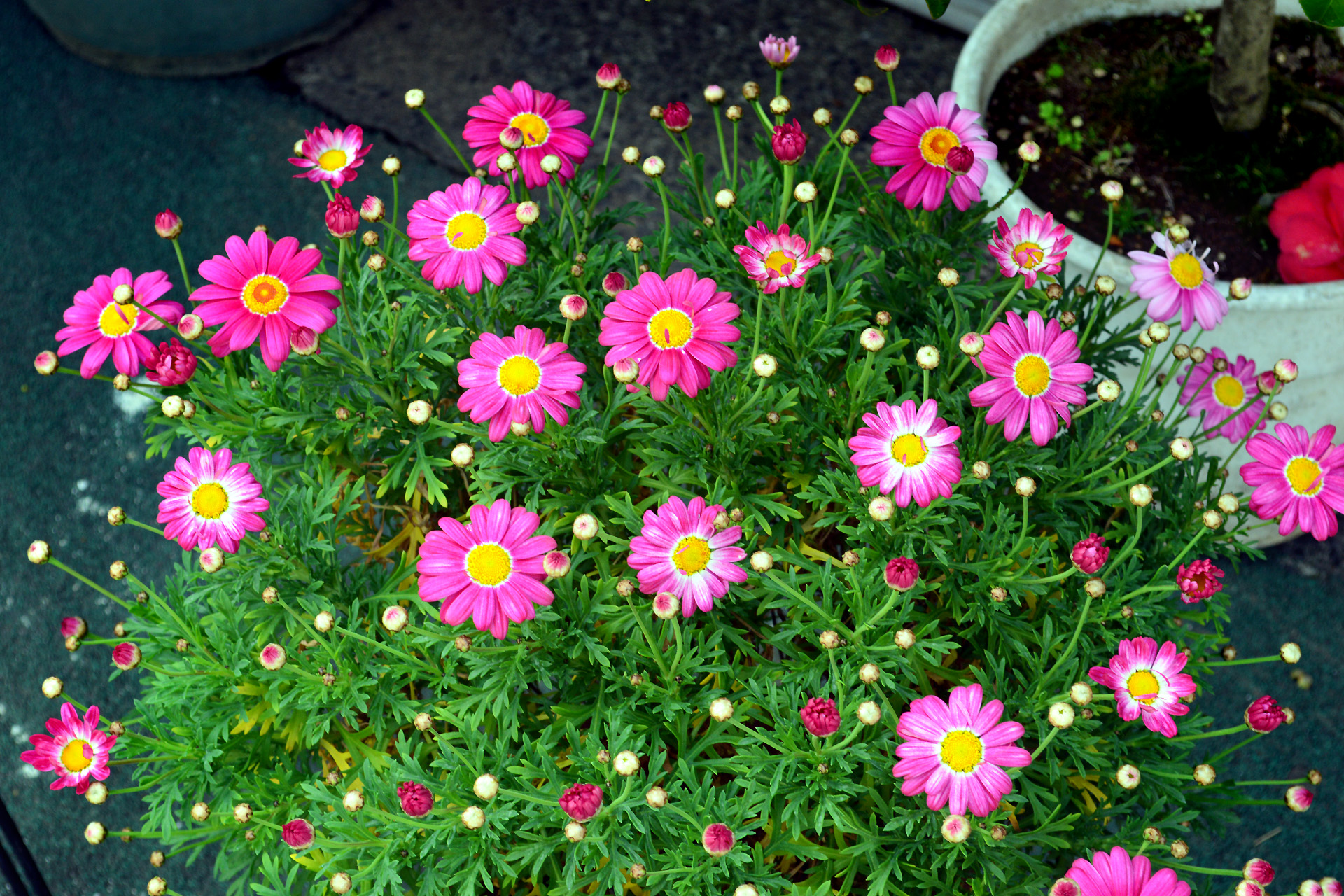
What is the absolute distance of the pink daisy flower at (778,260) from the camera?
89cm

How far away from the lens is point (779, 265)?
902 millimetres

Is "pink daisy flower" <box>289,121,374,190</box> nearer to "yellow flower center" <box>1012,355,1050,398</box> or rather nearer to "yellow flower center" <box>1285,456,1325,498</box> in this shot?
"yellow flower center" <box>1012,355,1050,398</box>

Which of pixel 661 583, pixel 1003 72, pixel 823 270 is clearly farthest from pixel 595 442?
pixel 1003 72

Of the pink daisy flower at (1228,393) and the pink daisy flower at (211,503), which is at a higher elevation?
the pink daisy flower at (1228,393)

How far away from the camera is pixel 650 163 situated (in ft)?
3.13

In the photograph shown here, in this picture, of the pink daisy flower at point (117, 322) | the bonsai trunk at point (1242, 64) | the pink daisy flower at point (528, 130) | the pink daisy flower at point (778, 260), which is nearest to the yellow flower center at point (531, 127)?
the pink daisy flower at point (528, 130)

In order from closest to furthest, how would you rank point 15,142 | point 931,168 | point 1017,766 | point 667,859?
point 1017,766 → point 667,859 → point 931,168 → point 15,142

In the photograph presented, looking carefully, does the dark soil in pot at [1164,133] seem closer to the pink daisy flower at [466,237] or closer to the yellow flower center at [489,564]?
the pink daisy flower at [466,237]

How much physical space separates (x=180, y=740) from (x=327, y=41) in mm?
1960

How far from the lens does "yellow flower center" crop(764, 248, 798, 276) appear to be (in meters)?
0.90

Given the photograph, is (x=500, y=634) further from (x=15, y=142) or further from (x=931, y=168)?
(x=15, y=142)

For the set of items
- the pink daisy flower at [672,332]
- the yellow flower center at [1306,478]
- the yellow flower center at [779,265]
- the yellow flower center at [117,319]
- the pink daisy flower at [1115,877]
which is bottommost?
the pink daisy flower at [1115,877]

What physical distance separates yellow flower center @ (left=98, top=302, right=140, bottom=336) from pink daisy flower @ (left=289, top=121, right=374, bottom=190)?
0.19m

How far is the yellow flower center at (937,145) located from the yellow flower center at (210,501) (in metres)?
0.65
